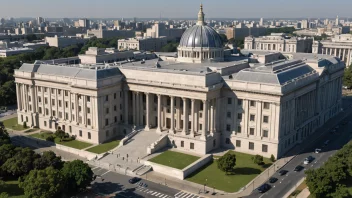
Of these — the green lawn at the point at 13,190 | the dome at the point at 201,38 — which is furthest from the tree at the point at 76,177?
the dome at the point at 201,38

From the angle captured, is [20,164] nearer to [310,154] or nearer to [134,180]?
[134,180]

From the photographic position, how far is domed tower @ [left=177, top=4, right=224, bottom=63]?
12775cm

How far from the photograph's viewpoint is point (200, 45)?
128m

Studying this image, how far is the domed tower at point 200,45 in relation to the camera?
127750mm

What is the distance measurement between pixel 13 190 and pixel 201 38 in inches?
2893

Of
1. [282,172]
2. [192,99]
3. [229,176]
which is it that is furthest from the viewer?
[192,99]

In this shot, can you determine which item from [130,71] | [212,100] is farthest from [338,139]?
[130,71]

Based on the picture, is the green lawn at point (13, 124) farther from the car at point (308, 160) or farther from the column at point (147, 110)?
the car at point (308, 160)

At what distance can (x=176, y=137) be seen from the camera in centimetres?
10850

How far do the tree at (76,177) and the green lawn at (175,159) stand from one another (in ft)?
74.2

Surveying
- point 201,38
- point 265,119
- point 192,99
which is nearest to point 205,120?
point 192,99

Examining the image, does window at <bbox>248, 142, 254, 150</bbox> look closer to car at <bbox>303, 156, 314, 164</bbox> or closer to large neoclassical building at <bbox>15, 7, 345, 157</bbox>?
large neoclassical building at <bbox>15, 7, 345, 157</bbox>

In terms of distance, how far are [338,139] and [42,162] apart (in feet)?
272

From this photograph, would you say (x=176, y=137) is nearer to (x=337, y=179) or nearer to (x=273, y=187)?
(x=273, y=187)
